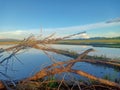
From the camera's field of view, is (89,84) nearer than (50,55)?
No

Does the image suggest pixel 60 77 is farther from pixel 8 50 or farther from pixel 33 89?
pixel 8 50

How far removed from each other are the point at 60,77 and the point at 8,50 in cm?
114

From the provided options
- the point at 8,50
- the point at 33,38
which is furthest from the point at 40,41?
the point at 8,50

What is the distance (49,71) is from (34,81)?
489mm

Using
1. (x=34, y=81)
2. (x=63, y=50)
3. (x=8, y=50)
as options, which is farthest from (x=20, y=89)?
(x=63, y=50)

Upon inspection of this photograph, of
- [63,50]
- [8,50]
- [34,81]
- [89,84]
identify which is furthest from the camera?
[89,84]

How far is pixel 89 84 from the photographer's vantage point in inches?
204

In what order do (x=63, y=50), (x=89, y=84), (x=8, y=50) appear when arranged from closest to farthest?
1. (x=63, y=50)
2. (x=8, y=50)
3. (x=89, y=84)

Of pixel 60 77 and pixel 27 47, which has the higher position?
pixel 27 47

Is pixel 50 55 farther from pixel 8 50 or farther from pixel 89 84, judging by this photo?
pixel 89 84

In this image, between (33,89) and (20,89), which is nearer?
(20,89)

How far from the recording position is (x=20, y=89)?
176 inches

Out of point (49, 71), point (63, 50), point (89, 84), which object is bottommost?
point (89, 84)

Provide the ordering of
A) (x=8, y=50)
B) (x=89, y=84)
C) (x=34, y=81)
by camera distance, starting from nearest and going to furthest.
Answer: (x=8, y=50) → (x=34, y=81) → (x=89, y=84)
